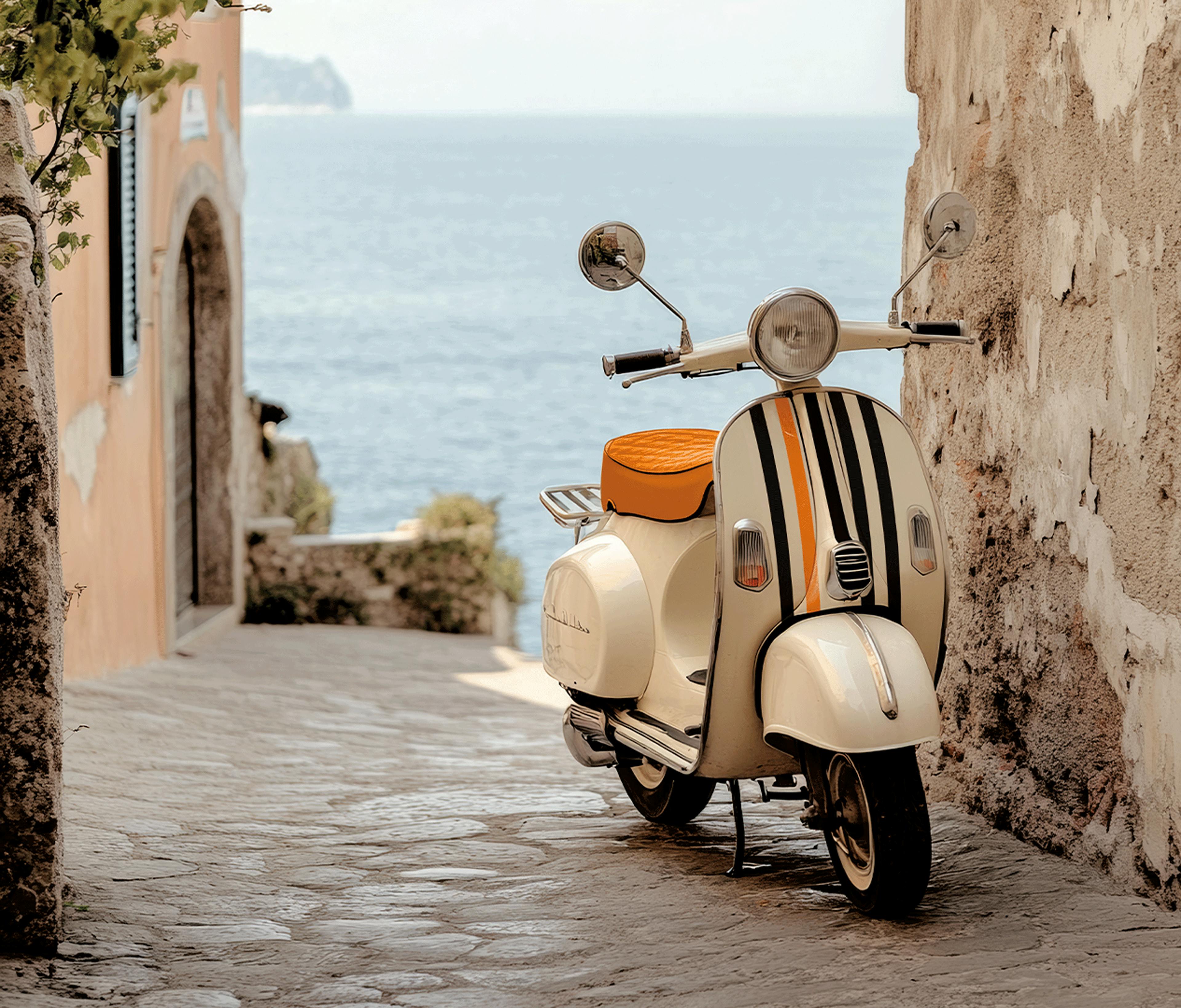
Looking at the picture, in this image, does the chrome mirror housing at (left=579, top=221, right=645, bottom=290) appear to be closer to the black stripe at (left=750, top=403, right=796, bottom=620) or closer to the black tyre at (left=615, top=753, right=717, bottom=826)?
the black stripe at (left=750, top=403, right=796, bottom=620)

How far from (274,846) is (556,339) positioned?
67377 mm

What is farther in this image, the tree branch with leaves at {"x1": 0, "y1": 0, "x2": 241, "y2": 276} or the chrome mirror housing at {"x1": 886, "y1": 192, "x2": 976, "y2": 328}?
the chrome mirror housing at {"x1": 886, "y1": 192, "x2": 976, "y2": 328}

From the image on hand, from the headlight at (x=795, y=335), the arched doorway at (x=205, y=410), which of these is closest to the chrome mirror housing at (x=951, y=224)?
the headlight at (x=795, y=335)

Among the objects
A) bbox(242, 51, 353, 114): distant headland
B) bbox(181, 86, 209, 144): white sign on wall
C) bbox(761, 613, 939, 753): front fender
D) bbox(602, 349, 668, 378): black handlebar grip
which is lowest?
bbox(761, 613, 939, 753): front fender

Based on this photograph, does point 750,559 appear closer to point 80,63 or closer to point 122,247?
point 80,63

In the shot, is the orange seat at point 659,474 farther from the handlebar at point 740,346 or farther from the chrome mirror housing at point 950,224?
the chrome mirror housing at point 950,224

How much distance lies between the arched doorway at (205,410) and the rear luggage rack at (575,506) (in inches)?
236

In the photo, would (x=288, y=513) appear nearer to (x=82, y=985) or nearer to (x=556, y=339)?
(x=82, y=985)

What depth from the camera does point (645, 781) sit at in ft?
12.8

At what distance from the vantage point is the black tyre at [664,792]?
3.71m

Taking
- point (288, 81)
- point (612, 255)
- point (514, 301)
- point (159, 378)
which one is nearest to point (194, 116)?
point (159, 378)

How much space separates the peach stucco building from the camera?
6863mm

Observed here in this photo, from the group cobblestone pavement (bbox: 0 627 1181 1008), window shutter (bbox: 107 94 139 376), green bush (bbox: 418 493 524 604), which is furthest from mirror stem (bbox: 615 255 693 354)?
green bush (bbox: 418 493 524 604)

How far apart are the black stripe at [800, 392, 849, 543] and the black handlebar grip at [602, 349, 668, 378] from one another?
1.36 ft
